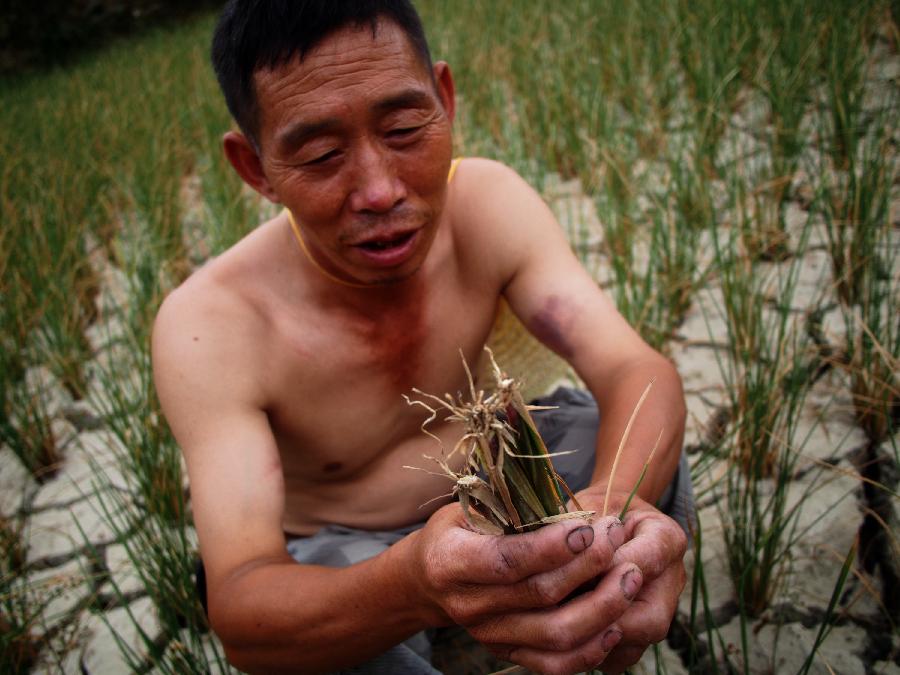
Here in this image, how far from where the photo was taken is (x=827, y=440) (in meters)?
1.80

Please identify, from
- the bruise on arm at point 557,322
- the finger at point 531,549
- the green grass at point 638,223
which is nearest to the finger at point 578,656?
the finger at point 531,549

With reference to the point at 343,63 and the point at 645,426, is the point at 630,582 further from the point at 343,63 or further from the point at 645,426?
the point at 343,63

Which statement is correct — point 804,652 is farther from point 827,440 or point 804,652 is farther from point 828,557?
point 827,440

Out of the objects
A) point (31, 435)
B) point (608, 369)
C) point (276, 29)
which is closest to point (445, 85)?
point (276, 29)

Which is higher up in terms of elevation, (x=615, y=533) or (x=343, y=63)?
(x=343, y=63)

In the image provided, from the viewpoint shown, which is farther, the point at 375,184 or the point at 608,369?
the point at 608,369

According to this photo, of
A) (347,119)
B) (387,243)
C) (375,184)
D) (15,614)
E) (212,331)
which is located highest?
(347,119)

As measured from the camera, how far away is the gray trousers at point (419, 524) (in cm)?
125

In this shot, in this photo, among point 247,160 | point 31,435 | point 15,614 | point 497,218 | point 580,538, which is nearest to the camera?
point 580,538

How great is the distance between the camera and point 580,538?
28.8 inches

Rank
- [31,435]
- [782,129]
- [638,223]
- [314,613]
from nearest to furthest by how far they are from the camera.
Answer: [314,613] → [31,435] → [782,129] → [638,223]

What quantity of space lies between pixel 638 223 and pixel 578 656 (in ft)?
7.67

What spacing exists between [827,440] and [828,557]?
0.37 meters

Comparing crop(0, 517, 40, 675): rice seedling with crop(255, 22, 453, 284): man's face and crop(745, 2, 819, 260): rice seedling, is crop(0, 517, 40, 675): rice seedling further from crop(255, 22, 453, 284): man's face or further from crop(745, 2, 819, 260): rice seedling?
crop(745, 2, 819, 260): rice seedling
